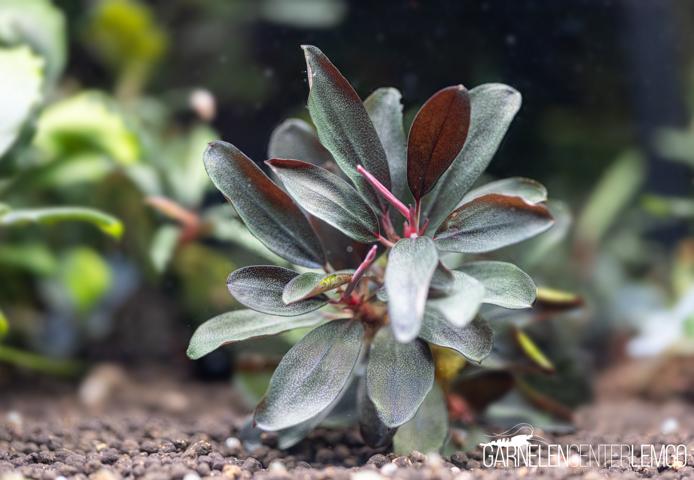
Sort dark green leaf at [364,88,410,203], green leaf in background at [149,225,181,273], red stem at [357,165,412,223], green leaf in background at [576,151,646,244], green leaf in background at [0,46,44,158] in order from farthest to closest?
1. green leaf in background at [576,151,646,244]
2. green leaf in background at [149,225,181,273]
3. green leaf in background at [0,46,44,158]
4. dark green leaf at [364,88,410,203]
5. red stem at [357,165,412,223]

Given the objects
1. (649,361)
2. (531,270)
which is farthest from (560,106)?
(649,361)

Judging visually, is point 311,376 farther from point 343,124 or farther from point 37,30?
point 37,30

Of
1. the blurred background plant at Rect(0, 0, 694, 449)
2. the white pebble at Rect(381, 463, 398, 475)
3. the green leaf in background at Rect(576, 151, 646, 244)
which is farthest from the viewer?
the green leaf in background at Rect(576, 151, 646, 244)

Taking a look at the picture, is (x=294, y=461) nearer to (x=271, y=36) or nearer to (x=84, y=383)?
(x=84, y=383)

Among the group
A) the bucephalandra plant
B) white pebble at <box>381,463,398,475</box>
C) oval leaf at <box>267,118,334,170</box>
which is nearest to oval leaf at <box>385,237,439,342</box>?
the bucephalandra plant

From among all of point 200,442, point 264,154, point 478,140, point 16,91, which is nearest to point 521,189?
point 478,140

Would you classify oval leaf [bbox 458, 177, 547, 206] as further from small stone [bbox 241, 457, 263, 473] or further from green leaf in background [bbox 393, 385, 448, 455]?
small stone [bbox 241, 457, 263, 473]

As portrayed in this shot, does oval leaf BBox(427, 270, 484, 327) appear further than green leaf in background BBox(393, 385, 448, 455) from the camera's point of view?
No
